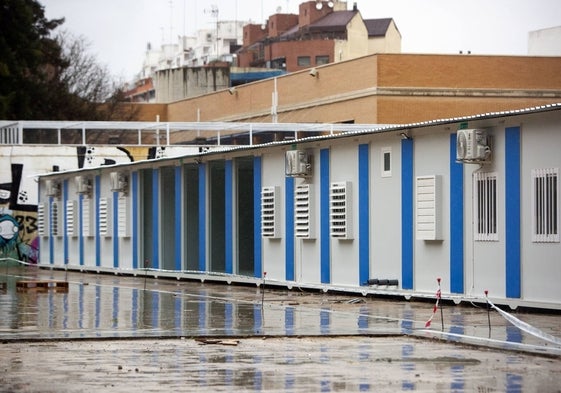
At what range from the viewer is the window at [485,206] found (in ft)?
70.8

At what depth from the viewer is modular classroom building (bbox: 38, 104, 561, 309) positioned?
67.9 ft

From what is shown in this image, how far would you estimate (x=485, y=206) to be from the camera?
21.8 meters

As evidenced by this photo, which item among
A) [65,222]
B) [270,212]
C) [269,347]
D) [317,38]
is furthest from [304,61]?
[269,347]

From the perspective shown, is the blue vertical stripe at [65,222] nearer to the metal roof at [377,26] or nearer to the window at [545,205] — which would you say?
the window at [545,205]

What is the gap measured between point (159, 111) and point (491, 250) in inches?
2574

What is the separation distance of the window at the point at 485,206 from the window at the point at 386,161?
2963 millimetres

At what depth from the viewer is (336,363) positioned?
512 inches

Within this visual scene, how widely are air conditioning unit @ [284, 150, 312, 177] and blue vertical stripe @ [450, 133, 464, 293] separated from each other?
5.73 meters

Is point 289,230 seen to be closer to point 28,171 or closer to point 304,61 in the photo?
point 28,171

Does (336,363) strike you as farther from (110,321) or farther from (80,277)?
(80,277)

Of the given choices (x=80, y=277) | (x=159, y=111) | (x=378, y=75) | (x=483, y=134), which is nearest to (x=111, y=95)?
(x=159, y=111)

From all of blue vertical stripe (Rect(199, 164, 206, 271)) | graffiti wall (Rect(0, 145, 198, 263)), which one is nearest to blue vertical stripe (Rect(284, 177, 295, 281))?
blue vertical stripe (Rect(199, 164, 206, 271))

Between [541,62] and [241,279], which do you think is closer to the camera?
[241,279]

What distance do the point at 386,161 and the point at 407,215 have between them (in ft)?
4.68
